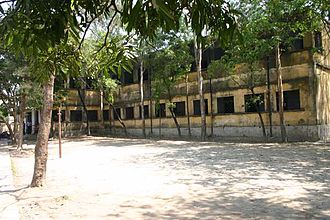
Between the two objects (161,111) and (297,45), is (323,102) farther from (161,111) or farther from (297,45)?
(161,111)

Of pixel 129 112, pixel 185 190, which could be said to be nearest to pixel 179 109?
pixel 129 112

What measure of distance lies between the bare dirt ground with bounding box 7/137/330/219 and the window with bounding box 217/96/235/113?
11.4 meters

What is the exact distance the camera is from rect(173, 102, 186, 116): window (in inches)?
1100

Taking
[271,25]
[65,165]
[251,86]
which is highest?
[271,25]

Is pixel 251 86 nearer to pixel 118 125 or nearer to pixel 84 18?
pixel 118 125

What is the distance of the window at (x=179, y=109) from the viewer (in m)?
27.9

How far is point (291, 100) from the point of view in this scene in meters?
21.1

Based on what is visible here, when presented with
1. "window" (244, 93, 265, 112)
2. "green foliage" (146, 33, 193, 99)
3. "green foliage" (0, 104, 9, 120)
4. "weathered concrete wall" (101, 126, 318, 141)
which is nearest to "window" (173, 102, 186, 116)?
"weathered concrete wall" (101, 126, 318, 141)

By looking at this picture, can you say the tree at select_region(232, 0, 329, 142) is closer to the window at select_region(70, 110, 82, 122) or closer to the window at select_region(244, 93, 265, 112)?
the window at select_region(244, 93, 265, 112)

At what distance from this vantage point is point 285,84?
21156mm

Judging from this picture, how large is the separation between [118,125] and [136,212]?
28373 mm

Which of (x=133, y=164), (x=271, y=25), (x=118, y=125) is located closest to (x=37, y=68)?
(x=133, y=164)

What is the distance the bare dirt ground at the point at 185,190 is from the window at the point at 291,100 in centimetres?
845

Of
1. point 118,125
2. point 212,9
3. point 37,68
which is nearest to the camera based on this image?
point 212,9
